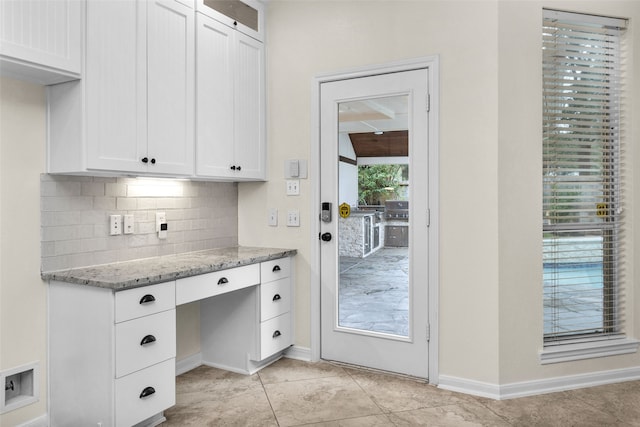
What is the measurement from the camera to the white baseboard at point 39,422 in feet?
7.54

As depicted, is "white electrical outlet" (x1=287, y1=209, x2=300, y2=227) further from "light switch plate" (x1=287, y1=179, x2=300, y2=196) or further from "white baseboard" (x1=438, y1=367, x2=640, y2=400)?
"white baseboard" (x1=438, y1=367, x2=640, y2=400)

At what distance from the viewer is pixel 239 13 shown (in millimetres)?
3322

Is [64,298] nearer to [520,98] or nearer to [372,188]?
[372,188]

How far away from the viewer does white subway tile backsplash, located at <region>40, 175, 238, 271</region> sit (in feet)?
7.95

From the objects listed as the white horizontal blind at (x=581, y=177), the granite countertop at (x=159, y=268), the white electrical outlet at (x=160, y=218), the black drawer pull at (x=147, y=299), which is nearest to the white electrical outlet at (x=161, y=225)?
the white electrical outlet at (x=160, y=218)

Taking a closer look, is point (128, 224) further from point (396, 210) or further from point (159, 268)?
point (396, 210)

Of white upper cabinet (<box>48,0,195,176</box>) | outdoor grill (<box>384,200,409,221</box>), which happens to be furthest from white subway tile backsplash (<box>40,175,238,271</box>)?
outdoor grill (<box>384,200,409,221</box>)

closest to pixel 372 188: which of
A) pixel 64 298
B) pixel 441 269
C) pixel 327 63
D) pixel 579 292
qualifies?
pixel 441 269

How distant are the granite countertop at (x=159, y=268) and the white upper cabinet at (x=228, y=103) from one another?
578 mm

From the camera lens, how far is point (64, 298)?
2326 mm

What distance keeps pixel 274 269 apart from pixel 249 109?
1.25m

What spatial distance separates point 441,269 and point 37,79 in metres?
2.61

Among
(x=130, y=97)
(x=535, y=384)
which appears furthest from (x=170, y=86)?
(x=535, y=384)

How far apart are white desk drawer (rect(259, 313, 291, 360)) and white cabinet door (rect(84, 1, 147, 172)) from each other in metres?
1.44
